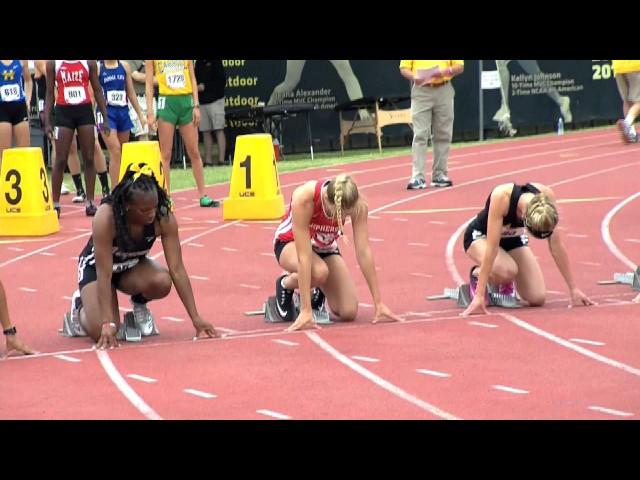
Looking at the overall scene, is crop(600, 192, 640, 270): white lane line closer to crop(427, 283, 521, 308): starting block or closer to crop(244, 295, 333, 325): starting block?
crop(427, 283, 521, 308): starting block

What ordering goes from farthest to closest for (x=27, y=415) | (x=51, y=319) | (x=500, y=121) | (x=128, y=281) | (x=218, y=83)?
(x=500, y=121)
(x=218, y=83)
(x=51, y=319)
(x=128, y=281)
(x=27, y=415)

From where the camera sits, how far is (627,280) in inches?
416

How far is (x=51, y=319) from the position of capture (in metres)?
9.94

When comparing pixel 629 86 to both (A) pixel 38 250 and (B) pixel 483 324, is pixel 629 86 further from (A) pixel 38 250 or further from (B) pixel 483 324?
(B) pixel 483 324

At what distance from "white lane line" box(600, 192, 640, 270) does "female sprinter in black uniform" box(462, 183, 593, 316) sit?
5.68 ft

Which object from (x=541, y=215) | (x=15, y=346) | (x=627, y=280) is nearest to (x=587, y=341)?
(x=541, y=215)

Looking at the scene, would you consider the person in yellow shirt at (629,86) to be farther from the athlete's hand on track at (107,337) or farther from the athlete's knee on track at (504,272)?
the athlete's hand on track at (107,337)

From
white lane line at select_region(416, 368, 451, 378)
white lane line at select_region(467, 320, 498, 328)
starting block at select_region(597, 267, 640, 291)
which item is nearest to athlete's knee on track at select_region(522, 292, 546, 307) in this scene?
white lane line at select_region(467, 320, 498, 328)

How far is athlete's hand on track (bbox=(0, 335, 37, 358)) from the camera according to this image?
8.58 metres

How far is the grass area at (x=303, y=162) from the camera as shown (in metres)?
19.4

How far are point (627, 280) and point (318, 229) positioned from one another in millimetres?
2547
